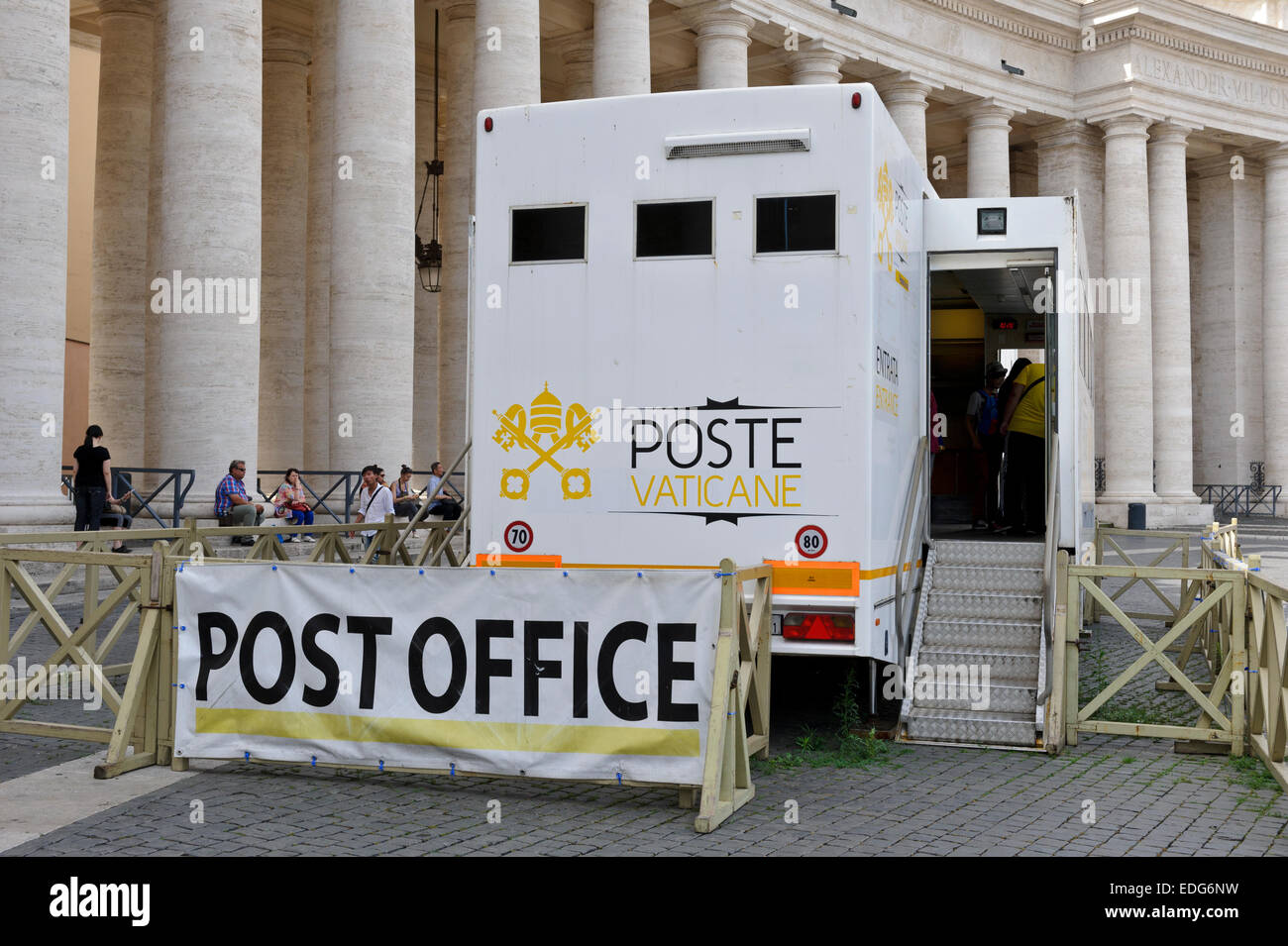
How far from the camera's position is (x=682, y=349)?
8797mm

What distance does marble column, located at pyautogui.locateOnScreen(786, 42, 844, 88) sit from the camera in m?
32.3

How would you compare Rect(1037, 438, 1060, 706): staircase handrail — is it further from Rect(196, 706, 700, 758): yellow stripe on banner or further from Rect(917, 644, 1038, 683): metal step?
Rect(196, 706, 700, 758): yellow stripe on banner

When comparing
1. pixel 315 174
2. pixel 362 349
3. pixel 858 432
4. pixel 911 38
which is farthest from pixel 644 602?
pixel 911 38

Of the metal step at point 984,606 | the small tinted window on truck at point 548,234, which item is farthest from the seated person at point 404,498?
the small tinted window on truck at point 548,234

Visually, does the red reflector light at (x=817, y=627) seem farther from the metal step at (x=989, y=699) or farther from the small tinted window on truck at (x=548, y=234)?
the small tinted window on truck at (x=548, y=234)

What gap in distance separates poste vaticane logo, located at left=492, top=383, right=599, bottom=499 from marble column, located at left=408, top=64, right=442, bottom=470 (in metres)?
21.6

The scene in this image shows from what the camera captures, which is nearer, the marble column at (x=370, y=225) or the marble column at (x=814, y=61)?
the marble column at (x=370, y=225)

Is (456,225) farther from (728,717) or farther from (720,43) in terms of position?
(728,717)

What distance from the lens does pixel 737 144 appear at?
873cm

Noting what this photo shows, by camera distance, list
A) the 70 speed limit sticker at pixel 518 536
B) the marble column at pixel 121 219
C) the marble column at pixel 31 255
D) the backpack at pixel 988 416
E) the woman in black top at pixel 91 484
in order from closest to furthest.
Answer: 1. the 70 speed limit sticker at pixel 518 536
2. the backpack at pixel 988 416
3. the marble column at pixel 31 255
4. the woman in black top at pixel 91 484
5. the marble column at pixel 121 219

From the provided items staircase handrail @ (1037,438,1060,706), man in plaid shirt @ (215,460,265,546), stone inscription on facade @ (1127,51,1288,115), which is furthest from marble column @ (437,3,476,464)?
stone inscription on facade @ (1127,51,1288,115)

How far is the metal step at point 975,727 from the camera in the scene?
355 inches

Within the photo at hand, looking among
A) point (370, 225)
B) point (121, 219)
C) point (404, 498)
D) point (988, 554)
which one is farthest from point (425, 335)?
point (988, 554)

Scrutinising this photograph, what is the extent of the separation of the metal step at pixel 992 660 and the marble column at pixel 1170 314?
32.3m
